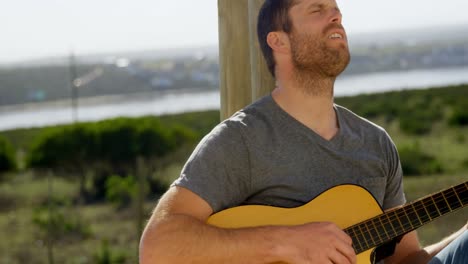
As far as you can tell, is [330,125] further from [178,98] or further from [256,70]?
[178,98]

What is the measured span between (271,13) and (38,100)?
1266 inches

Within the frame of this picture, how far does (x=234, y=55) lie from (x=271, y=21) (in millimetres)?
311

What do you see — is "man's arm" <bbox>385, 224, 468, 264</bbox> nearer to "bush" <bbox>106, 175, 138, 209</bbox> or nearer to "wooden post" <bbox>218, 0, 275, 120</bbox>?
"wooden post" <bbox>218, 0, 275, 120</bbox>

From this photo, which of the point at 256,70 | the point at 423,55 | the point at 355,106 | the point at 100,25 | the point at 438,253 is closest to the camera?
the point at 438,253

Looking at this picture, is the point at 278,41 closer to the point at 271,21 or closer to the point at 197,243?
the point at 271,21

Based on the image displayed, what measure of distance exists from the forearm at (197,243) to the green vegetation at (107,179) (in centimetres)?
524

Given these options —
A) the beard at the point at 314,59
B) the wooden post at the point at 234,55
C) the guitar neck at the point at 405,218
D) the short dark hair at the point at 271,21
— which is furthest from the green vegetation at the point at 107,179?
the guitar neck at the point at 405,218

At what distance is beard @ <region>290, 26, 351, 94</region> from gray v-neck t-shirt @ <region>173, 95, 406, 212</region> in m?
0.11

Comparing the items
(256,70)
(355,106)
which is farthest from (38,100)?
(256,70)

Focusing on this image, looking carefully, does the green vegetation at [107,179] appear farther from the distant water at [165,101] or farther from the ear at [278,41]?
the distant water at [165,101]

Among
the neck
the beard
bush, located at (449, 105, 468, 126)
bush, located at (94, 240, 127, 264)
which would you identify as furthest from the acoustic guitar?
Result: bush, located at (449, 105, 468, 126)

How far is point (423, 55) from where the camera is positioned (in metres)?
45.2

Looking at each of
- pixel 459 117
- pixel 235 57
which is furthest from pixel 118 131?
pixel 235 57

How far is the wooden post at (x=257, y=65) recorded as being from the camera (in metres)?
2.81
